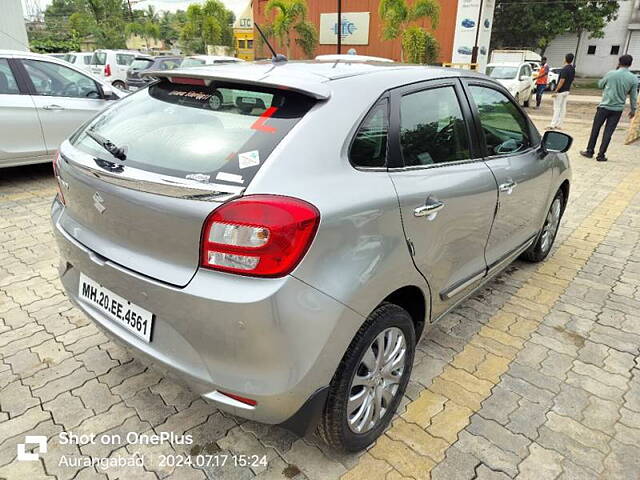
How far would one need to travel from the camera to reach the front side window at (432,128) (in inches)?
87.3

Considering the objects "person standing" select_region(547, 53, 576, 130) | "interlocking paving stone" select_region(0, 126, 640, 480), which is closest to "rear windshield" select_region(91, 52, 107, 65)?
"person standing" select_region(547, 53, 576, 130)

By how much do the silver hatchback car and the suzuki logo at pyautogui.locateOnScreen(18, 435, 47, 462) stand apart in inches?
24.0

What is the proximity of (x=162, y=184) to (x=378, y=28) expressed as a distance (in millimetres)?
30724

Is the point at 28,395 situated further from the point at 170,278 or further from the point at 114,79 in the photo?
the point at 114,79

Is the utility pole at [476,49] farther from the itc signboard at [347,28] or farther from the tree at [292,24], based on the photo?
the tree at [292,24]

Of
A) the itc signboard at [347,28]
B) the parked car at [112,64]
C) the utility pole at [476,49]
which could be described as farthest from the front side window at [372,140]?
the itc signboard at [347,28]

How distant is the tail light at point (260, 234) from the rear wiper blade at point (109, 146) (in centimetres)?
65

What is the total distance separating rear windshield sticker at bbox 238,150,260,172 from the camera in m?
1.69

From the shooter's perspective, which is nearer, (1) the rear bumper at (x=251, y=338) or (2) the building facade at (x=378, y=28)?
(1) the rear bumper at (x=251, y=338)

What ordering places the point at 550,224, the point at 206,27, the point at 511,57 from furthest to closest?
1. the point at 206,27
2. the point at 511,57
3. the point at 550,224

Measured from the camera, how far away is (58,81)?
600 cm

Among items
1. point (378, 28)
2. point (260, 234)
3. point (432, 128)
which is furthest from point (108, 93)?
point (378, 28)

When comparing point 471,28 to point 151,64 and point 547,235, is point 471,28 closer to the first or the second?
point 151,64

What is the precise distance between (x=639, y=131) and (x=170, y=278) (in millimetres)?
12861
